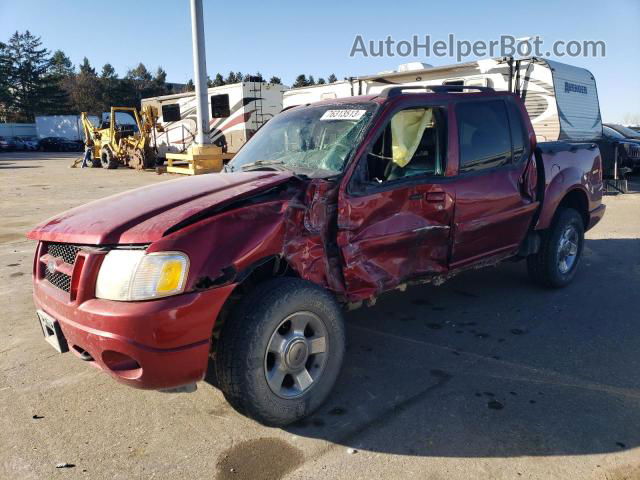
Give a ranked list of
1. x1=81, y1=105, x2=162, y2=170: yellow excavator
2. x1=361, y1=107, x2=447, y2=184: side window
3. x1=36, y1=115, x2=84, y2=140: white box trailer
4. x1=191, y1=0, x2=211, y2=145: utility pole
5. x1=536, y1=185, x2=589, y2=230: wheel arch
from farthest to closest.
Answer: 1. x1=36, y1=115, x2=84, y2=140: white box trailer
2. x1=81, y1=105, x2=162, y2=170: yellow excavator
3. x1=191, y1=0, x2=211, y2=145: utility pole
4. x1=536, y1=185, x2=589, y2=230: wheel arch
5. x1=361, y1=107, x2=447, y2=184: side window

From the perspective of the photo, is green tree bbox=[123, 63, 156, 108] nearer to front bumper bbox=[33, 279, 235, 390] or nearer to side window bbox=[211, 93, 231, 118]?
side window bbox=[211, 93, 231, 118]

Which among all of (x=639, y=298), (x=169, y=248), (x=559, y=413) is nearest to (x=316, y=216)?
(x=169, y=248)

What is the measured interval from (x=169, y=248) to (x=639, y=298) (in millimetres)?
4699

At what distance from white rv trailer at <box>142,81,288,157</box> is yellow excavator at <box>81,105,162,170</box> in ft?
2.65

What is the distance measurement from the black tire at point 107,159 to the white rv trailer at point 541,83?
52.8 ft

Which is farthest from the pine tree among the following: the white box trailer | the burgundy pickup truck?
the burgundy pickup truck

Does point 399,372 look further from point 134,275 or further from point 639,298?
point 639,298

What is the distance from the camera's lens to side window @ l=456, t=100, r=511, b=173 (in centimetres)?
409

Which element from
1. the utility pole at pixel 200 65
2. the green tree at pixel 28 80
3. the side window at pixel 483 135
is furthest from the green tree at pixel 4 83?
the side window at pixel 483 135

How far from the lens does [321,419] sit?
3027mm

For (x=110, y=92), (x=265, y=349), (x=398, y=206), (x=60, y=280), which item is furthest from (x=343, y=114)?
(x=110, y=92)

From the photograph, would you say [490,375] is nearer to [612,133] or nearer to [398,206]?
[398,206]

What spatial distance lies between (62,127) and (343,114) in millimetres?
52189

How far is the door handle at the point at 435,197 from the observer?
3717 millimetres
